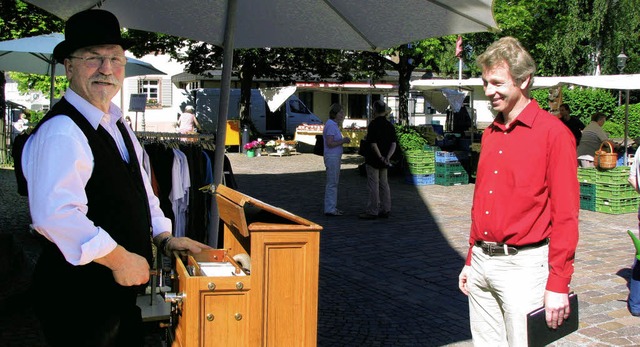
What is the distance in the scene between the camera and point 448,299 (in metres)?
6.65

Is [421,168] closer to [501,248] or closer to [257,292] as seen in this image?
[501,248]

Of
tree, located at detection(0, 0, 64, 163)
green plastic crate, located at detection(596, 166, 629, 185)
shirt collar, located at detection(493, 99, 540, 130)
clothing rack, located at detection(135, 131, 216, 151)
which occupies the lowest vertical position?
green plastic crate, located at detection(596, 166, 629, 185)

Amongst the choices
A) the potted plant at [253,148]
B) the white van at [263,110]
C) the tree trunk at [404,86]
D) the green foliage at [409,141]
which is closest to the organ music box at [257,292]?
the green foliage at [409,141]

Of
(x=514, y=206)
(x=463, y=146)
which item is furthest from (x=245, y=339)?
(x=463, y=146)

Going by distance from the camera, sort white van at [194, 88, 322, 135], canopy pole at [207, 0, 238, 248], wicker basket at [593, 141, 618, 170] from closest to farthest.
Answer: canopy pole at [207, 0, 238, 248], wicker basket at [593, 141, 618, 170], white van at [194, 88, 322, 135]

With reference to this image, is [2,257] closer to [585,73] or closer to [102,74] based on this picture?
[102,74]

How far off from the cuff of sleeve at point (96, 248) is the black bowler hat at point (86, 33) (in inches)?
29.6

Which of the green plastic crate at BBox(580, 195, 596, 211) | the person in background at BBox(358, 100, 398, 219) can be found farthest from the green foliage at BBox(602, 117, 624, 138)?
the person in background at BBox(358, 100, 398, 219)

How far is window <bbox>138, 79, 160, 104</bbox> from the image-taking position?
39.5 m

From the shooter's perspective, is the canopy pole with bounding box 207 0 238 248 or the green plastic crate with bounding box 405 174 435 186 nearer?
the canopy pole with bounding box 207 0 238 248

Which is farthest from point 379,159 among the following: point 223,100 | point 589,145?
point 589,145

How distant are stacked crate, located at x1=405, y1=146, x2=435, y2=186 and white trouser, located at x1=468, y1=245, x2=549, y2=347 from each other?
1235 centimetres

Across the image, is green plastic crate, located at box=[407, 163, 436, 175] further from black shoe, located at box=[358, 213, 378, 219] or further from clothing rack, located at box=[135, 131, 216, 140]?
clothing rack, located at box=[135, 131, 216, 140]

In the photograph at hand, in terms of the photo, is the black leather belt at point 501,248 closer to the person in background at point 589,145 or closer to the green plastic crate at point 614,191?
the green plastic crate at point 614,191
